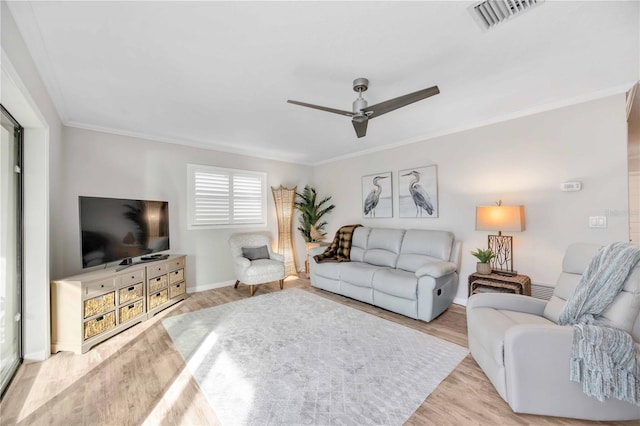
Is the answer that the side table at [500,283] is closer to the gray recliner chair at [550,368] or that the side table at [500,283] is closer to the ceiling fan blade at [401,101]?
the gray recliner chair at [550,368]

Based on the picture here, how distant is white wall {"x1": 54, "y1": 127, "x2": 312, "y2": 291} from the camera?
3.36m

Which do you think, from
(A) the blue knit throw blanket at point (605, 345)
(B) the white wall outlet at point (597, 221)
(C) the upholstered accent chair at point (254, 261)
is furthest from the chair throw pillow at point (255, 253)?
(B) the white wall outlet at point (597, 221)

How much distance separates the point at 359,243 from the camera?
4.62 m

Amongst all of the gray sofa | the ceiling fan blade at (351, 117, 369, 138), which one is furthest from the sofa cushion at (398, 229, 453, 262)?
the ceiling fan blade at (351, 117, 369, 138)

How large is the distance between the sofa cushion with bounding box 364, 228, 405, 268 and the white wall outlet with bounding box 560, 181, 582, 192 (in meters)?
1.97

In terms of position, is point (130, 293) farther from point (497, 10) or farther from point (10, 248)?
point (497, 10)

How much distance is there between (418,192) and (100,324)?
4401 millimetres

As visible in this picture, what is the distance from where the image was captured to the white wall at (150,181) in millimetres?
3355

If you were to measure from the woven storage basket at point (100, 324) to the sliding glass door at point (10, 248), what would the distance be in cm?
45

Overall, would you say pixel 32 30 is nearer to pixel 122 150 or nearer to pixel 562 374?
pixel 122 150

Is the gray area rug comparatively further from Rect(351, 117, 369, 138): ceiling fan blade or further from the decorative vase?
Rect(351, 117, 369, 138): ceiling fan blade

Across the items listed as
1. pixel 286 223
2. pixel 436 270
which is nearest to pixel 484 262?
pixel 436 270

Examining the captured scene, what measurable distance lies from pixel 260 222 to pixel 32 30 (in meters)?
3.82

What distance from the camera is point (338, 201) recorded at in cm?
561
